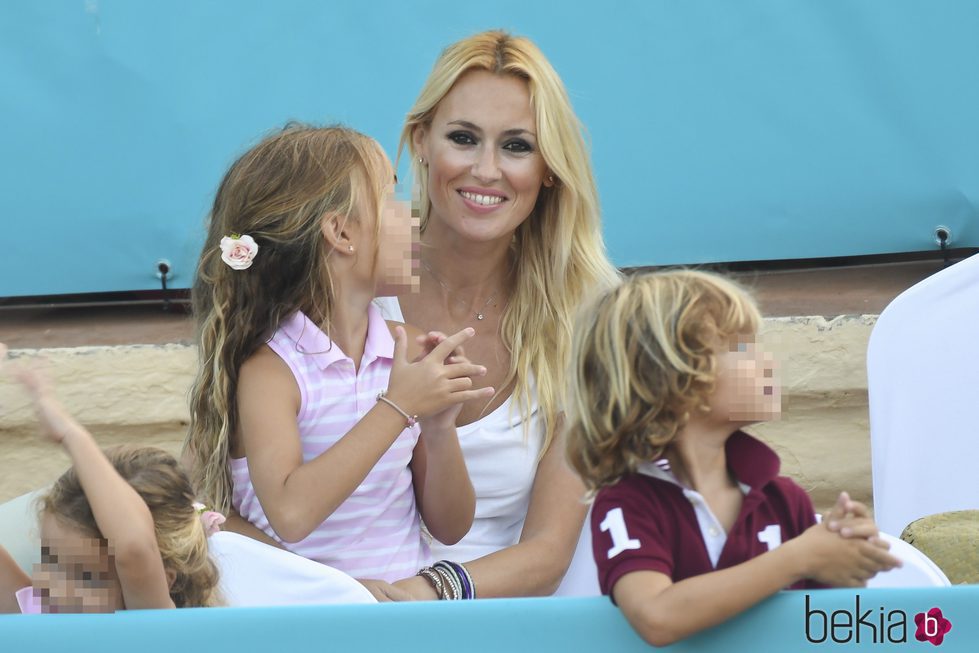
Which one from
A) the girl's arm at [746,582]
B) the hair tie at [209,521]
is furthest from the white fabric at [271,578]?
the girl's arm at [746,582]

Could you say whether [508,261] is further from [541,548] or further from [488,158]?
[541,548]

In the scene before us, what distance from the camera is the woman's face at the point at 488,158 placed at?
6.50 ft

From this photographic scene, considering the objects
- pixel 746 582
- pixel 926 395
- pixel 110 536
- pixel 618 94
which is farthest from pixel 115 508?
pixel 618 94

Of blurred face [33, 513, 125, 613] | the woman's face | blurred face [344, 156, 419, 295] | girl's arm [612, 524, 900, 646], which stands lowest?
blurred face [33, 513, 125, 613]

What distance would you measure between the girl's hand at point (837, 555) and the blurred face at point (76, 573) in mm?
691

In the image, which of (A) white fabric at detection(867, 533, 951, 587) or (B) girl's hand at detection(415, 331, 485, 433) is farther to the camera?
(B) girl's hand at detection(415, 331, 485, 433)

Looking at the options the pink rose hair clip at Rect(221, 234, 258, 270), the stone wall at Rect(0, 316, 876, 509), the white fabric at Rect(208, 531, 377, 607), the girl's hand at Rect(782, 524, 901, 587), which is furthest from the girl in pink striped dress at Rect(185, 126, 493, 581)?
the stone wall at Rect(0, 316, 876, 509)

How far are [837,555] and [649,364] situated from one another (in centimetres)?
24

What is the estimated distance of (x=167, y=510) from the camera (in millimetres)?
A: 1392

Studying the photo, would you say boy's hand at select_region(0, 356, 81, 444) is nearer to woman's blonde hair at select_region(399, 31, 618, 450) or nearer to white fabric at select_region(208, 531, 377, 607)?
white fabric at select_region(208, 531, 377, 607)

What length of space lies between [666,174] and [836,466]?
2.27 ft

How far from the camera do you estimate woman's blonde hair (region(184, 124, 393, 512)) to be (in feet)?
5.66
